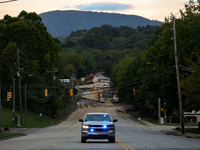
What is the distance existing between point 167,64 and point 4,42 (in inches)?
1210

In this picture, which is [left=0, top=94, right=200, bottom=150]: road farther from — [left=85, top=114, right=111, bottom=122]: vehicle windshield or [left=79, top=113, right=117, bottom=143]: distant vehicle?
[left=85, top=114, right=111, bottom=122]: vehicle windshield

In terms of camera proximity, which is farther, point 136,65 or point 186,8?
point 136,65

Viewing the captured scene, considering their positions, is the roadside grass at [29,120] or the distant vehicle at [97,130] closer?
the distant vehicle at [97,130]

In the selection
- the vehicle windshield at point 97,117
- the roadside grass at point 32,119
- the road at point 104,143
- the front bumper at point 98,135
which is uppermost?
the vehicle windshield at point 97,117

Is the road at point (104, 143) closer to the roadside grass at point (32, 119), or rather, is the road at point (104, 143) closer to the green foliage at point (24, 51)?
the roadside grass at point (32, 119)

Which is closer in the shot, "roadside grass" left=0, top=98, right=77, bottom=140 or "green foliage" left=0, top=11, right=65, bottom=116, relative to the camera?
"green foliage" left=0, top=11, right=65, bottom=116

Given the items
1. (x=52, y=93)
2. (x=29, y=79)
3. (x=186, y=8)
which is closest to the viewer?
(x=186, y=8)

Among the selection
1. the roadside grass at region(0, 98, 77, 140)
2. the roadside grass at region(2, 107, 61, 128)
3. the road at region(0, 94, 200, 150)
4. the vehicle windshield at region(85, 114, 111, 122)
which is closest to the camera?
the road at region(0, 94, 200, 150)

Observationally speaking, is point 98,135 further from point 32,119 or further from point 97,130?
point 32,119

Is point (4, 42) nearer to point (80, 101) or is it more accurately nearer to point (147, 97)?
point (147, 97)

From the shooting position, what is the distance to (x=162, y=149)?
17078 mm

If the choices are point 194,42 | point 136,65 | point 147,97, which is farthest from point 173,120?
point 194,42

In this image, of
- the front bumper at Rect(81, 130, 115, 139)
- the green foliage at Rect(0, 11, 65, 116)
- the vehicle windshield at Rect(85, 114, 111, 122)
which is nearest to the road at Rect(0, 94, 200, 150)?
the front bumper at Rect(81, 130, 115, 139)

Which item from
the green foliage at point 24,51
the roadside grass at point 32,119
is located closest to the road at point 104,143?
the roadside grass at point 32,119
